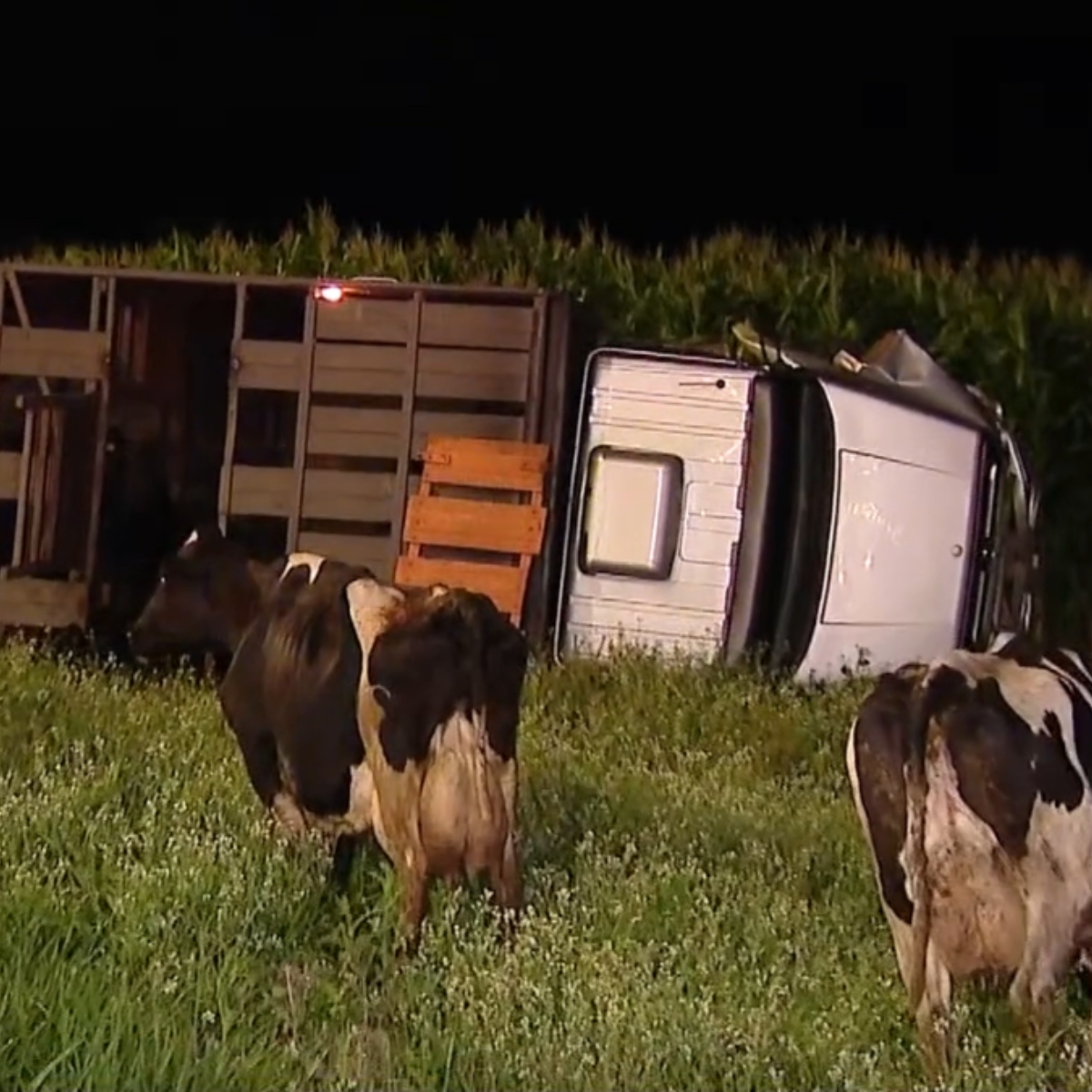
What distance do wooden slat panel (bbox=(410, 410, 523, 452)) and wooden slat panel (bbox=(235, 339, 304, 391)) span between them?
751mm

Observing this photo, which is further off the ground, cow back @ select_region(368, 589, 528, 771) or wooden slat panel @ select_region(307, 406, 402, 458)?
wooden slat panel @ select_region(307, 406, 402, 458)

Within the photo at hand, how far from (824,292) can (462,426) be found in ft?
9.86

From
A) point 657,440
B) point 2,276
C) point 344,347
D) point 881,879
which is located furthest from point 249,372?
point 881,879

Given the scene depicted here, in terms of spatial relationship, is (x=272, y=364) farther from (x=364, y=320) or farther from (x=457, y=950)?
(x=457, y=950)

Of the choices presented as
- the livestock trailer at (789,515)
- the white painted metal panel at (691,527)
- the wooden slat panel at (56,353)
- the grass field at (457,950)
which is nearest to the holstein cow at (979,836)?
the grass field at (457,950)

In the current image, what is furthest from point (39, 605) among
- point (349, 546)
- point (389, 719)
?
point (389, 719)

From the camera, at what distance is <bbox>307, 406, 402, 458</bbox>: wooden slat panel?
10.1 meters

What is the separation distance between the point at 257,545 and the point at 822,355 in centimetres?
360

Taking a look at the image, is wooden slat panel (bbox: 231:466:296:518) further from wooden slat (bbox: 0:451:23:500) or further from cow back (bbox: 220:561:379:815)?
cow back (bbox: 220:561:379:815)

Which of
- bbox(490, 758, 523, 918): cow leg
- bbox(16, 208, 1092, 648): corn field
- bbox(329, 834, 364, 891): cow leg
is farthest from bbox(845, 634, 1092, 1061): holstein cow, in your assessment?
bbox(16, 208, 1092, 648): corn field

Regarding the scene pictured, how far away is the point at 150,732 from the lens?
7.13 m

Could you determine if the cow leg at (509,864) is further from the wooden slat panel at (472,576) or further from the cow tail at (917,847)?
the wooden slat panel at (472,576)

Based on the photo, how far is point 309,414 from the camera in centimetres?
1009

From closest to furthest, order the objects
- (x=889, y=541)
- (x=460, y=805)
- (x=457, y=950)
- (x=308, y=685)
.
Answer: (x=457, y=950)
(x=460, y=805)
(x=308, y=685)
(x=889, y=541)
